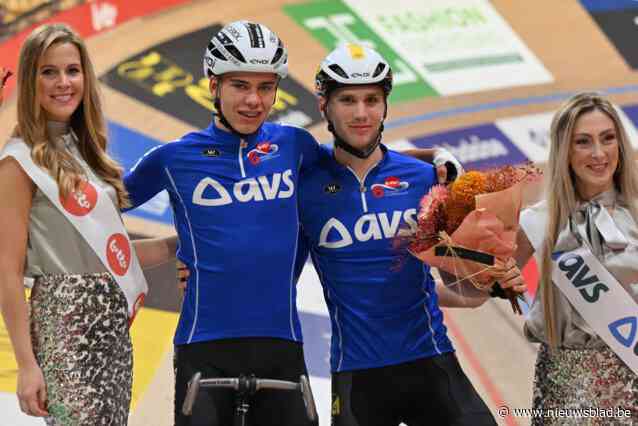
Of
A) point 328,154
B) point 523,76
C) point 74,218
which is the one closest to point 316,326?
point 328,154

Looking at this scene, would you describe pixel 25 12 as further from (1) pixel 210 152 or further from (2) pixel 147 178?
(1) pixel 210 152

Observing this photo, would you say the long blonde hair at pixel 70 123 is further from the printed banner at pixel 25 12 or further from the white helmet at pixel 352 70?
the printed banner at pixel 25 12

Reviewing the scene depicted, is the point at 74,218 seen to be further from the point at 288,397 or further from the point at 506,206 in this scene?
the point at 506,206

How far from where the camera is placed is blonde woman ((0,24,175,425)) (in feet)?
15.4

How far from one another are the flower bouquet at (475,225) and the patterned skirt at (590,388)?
1.28ft

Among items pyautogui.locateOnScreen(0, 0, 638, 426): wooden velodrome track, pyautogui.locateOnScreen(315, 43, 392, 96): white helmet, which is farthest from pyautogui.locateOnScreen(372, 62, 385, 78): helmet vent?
pyautogui.locateOnScreen(0, 0, 638, 426): wooden velodrome track

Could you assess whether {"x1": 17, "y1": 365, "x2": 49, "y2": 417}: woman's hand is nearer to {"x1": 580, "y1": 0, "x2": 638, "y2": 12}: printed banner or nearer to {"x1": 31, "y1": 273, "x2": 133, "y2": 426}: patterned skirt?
{"x1": 31, "y1": 273, "x2": 133, "y2": 426}: patterned skirt

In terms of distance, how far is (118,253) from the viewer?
4977 mm

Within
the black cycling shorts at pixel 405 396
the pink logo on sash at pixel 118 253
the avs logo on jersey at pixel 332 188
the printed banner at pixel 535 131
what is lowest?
the black cycling shorts at pixel 405 396

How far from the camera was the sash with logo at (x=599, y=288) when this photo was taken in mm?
5008

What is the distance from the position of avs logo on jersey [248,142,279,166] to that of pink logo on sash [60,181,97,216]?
2.28 feet

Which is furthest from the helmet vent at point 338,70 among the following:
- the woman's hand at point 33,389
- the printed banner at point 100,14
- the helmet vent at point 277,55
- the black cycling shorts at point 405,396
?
the printed banner at point 100,14

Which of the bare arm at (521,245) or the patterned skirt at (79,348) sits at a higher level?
the bare arm at (521,245)

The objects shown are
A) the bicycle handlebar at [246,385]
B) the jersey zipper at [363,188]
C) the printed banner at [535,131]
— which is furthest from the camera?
the printed banner at [535,131]
